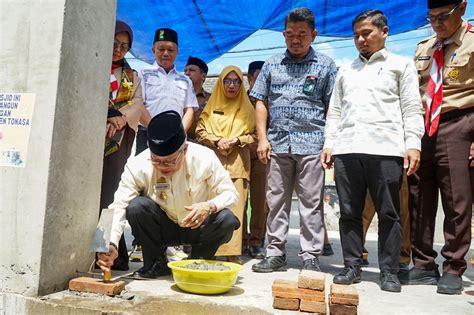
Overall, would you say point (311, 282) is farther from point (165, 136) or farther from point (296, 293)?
point (165, 136)

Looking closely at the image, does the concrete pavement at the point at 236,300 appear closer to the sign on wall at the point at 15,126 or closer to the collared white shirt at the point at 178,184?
the collared white shirt at the point at 178,184

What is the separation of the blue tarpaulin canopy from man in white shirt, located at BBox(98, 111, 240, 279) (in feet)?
8.23

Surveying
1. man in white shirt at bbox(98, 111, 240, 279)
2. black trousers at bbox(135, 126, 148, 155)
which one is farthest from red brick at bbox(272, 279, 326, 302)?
black trousers at bbox(135, 126, 148, 155)

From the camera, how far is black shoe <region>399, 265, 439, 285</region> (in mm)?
3186

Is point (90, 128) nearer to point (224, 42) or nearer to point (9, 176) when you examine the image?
point (9, 176)

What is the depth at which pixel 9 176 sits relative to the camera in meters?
2.59

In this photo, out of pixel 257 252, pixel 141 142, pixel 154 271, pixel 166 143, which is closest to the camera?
pixel 166 143

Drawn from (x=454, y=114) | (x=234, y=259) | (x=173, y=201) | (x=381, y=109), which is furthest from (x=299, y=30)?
(x=234, y=259)

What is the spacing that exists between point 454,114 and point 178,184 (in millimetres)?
2020

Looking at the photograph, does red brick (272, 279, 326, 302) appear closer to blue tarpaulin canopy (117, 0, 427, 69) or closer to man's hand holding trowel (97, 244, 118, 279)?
man's hand holding trowel (97, 244, 118, 279)

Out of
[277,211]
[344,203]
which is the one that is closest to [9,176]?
[277,211]

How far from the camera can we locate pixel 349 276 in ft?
9.95

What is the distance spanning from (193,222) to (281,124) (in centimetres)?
123

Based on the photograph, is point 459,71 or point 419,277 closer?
point 459,71
